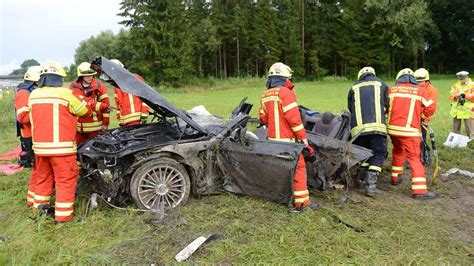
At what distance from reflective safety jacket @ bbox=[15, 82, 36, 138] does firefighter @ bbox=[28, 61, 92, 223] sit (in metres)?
0.85

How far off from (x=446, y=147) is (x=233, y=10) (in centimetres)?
3774

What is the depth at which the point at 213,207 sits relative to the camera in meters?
4.50

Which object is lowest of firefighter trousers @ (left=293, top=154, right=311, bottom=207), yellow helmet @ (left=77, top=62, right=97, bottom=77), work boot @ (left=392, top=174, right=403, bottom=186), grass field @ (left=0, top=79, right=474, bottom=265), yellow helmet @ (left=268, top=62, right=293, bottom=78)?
grass field @ (left=0, top=79, right=474, bottom=265)

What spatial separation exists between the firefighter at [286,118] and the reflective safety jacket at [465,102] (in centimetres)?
527

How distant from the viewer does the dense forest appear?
112 ft

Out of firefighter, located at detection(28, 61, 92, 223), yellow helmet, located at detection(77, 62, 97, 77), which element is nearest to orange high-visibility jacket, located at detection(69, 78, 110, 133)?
yellow helmet, located at detection(77, 62, 97, 77)

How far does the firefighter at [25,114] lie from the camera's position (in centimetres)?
494

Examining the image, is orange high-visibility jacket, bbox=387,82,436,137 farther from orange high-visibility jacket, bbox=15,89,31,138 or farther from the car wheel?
orange high-visibility jacket, bbox=15,89,31,138

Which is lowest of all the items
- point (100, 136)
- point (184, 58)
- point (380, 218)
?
point (380, 218)

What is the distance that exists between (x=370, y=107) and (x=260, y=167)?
190 cm

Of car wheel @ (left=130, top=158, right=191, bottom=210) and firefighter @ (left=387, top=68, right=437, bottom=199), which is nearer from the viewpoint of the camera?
car wheel @ (left=130, top=158, right=191, bottom=210)

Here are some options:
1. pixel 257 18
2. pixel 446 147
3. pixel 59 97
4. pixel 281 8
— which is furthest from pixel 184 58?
pixel 59 97

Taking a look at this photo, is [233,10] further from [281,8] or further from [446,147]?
[446,147]

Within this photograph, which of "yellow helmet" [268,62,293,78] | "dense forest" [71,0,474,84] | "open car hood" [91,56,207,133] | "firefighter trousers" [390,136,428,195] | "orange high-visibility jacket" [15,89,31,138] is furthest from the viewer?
"dense forest" [71,0,474,84]
